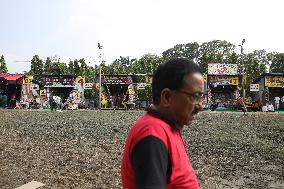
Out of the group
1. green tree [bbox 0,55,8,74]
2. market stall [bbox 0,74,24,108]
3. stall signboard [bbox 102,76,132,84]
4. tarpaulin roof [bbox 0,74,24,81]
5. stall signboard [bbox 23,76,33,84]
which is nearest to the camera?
market stall [bbox 0,74,24,108]

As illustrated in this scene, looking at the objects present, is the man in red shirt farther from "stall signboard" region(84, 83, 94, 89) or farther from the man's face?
"stall signboard" region(84, 83, 94, 89)

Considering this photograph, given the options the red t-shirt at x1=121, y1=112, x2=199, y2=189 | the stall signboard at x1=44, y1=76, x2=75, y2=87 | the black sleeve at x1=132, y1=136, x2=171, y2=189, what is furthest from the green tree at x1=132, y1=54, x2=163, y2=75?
the black sleeve at x1=132, y1=136, x2=171, y2=189

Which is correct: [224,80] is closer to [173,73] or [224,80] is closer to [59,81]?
[59,81]

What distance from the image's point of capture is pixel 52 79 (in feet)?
156

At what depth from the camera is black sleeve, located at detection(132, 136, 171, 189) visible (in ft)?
5.45

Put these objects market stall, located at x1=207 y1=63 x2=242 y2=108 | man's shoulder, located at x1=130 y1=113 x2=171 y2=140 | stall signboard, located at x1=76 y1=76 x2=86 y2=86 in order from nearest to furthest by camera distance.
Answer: man's shoulder, located at x1=130 y1=113 x2=171 y2=140 → market stall, located at x1=207 y1=63 x2=242 y2=108 → stall signboard, located at x1=76 y1=76 x2=86 y2=86

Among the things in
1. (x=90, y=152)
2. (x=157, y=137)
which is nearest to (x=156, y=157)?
(x=157, y=137)

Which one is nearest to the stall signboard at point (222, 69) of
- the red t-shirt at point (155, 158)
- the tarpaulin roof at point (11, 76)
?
the tarpaulin roof at point (11, 76)

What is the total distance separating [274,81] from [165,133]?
46.0 meters

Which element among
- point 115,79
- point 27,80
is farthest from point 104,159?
point 27,80

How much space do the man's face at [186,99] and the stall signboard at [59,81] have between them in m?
46.2

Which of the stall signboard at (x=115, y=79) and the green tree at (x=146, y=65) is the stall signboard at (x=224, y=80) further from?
the green tree at (x=146, y=65)

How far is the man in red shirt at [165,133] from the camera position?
1.68 m

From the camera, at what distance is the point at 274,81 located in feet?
148
